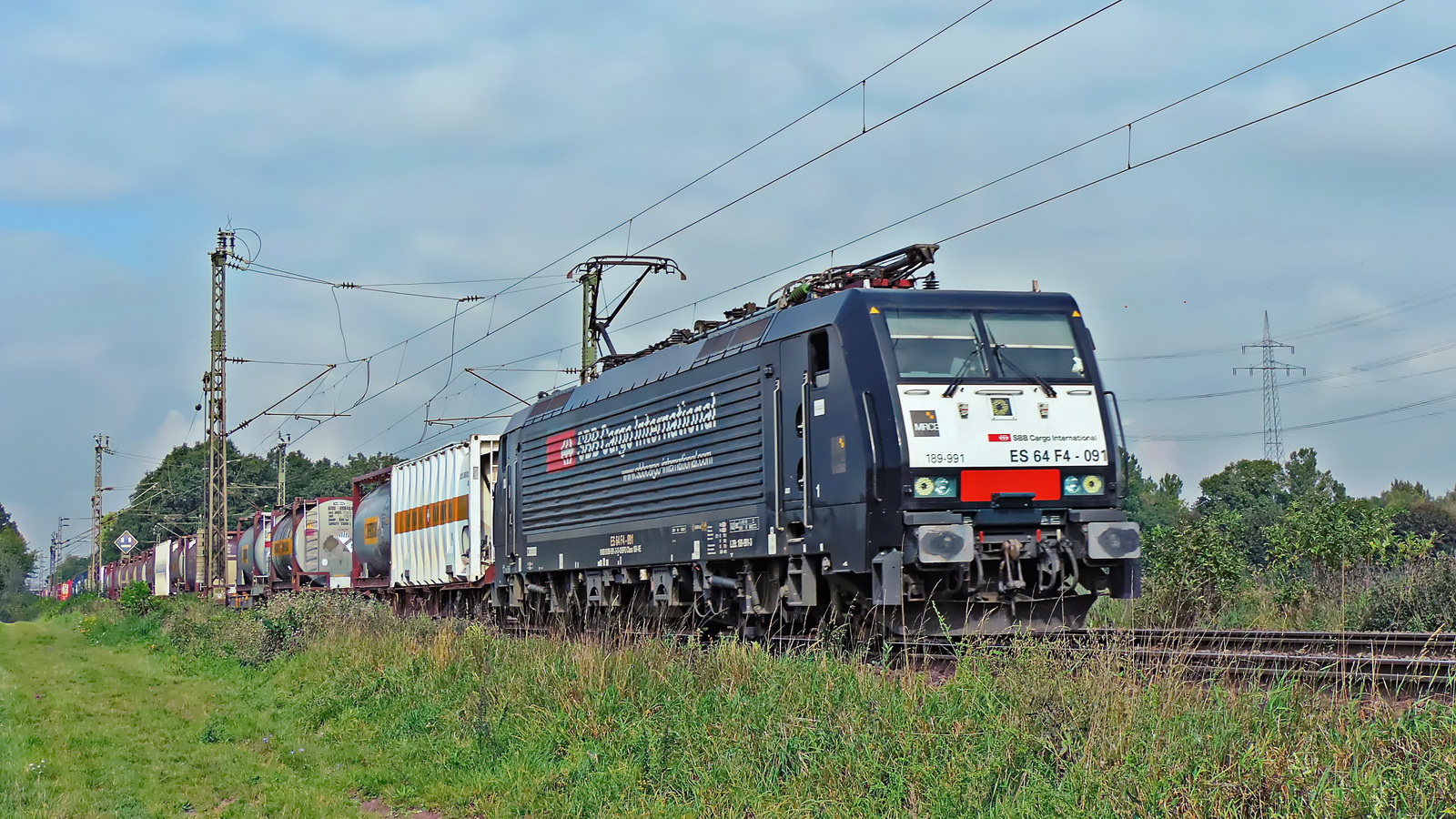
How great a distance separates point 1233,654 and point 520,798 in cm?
523

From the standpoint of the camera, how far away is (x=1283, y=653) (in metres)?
9.55

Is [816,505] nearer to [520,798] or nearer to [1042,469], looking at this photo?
[1042,469]

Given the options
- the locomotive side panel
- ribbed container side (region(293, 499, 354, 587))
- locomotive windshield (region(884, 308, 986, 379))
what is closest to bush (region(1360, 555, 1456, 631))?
locomotive windshield (region(884, 308, 986, 379))

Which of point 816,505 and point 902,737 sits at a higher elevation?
point 816,505

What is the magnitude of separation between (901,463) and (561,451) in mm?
9222

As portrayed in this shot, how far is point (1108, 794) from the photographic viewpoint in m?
6.01

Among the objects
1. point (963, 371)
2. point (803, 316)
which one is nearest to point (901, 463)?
point (963, 371)

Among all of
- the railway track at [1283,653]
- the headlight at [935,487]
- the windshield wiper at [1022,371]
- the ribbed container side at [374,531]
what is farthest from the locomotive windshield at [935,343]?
the ribbed container side at [374,531]

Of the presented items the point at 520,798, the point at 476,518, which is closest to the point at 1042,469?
the point at 520,798

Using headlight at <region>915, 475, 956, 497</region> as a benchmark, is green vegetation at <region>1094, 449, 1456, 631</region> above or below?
below

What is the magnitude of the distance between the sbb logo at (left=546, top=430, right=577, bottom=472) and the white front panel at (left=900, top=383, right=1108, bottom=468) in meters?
8.43

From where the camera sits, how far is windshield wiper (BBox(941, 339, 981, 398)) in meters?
12.1

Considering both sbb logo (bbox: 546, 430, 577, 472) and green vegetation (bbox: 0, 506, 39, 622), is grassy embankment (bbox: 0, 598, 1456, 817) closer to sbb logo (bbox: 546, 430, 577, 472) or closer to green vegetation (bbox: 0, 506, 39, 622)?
sbb logo (bbox: 546, 430, 577, 472)

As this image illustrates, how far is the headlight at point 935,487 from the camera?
1172cm
